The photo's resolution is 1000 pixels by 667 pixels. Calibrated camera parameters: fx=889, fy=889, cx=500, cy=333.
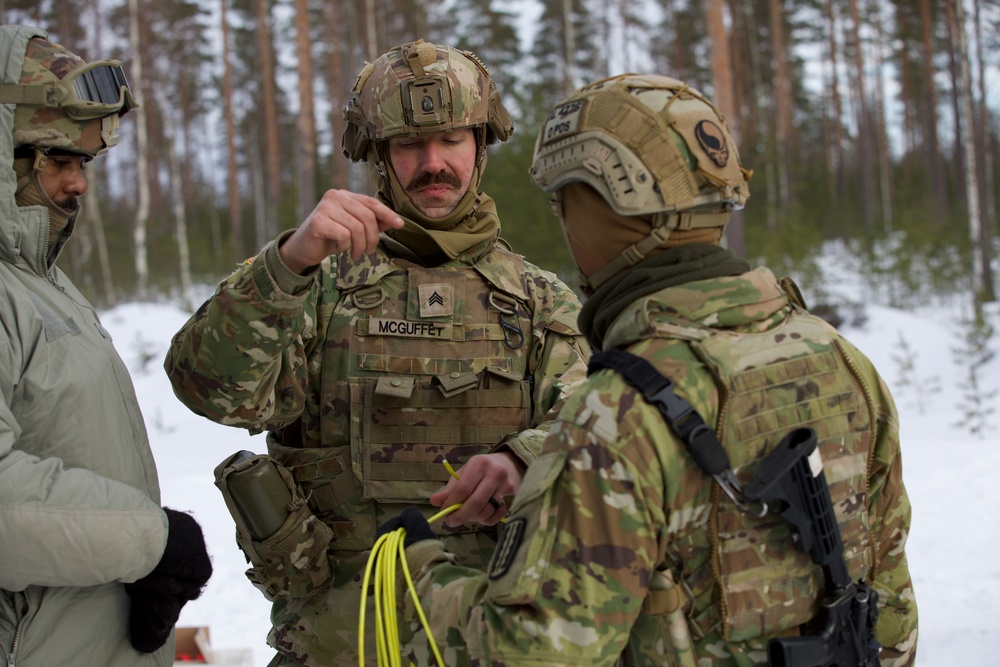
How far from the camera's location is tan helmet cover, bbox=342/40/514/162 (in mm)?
2623

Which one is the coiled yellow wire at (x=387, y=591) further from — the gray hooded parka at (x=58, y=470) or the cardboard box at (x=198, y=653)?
the cardboard box at (x=198, y=653)

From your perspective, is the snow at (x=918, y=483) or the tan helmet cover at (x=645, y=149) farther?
the snow at (x=918, y=483)

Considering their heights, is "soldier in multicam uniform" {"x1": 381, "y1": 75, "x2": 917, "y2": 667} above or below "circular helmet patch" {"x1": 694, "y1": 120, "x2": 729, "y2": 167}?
below

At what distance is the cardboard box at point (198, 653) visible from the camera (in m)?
4.66

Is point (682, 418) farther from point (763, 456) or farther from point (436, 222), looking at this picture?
point (436, 222)

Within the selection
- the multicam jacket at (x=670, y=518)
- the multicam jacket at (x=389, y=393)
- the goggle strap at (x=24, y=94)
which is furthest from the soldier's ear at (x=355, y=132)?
the multicam jacket at (x=670, y=518)

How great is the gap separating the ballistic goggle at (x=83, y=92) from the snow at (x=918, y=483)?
1.30 m

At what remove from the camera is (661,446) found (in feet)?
5.03

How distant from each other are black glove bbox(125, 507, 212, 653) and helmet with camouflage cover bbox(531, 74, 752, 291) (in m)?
1.14

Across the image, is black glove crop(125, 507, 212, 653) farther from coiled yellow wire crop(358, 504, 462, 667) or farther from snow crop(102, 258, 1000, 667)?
snow crop(102, 258, 1000, 667)

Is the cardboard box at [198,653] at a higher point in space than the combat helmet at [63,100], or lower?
lower

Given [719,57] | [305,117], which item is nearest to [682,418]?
[719,57]

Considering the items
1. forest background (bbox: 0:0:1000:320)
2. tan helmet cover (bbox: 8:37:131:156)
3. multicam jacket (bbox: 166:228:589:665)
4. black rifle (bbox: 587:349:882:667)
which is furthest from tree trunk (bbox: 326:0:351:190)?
black rifle (bbox: 587:349:882:667)

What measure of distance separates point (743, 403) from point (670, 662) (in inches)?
19.2
